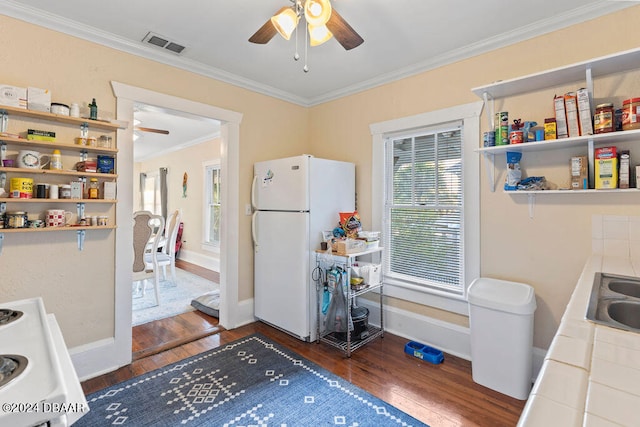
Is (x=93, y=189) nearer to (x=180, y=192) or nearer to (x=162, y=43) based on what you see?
(x=162, y=43)

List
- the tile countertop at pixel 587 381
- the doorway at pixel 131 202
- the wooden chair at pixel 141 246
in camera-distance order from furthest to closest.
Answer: the wooden chair at pixel 141 246 < the doorway at pixel 131 202 < the tile countertop at pixel 587 381

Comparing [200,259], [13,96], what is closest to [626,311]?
[13,96]

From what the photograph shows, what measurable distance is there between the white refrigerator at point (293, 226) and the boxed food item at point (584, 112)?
1834 mm

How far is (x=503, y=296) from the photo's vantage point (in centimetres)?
205

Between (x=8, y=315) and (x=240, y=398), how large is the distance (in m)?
1.35

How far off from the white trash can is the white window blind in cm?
51

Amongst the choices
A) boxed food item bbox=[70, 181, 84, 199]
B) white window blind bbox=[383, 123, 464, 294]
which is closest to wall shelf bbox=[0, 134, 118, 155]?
boxed food item bbox=[70, 181, 84, 199]

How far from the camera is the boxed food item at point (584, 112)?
1.80m

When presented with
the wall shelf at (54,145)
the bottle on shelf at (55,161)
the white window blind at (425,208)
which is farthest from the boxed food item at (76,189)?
the white window blind at (425,208)

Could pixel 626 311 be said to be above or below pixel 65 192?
below

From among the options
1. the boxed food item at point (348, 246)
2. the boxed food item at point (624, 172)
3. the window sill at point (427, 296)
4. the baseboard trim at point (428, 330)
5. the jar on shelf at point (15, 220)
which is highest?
the boxed food item at point (624, 172)

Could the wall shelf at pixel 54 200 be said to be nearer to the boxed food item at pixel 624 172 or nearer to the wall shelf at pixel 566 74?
the wall shelf at pixel 566 74

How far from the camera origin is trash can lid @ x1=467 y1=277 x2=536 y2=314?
1.93m

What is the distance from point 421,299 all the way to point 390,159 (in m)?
1.39
